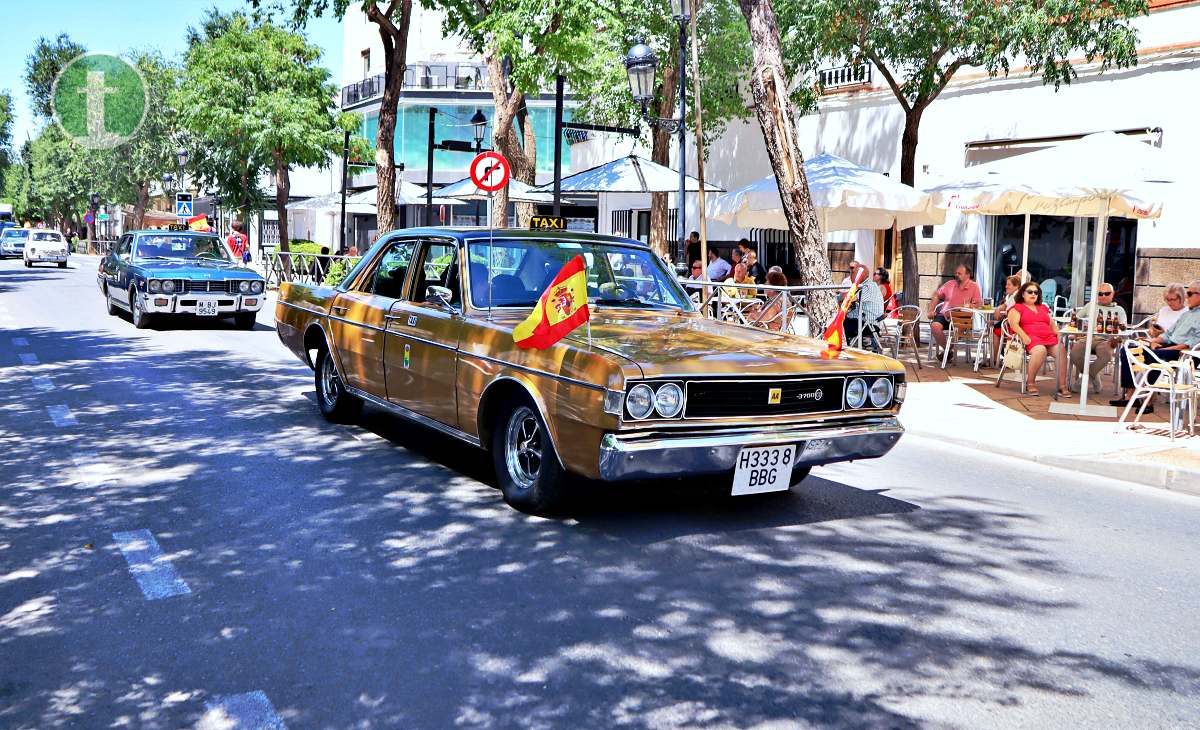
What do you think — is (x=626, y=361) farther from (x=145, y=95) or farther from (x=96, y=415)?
(x=145, y=95)

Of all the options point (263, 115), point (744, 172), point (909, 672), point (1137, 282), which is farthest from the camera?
point (263, 115)

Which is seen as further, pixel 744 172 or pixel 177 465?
pixel 744 172

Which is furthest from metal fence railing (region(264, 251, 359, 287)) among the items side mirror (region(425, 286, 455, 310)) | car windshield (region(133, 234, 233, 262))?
side mirror (region(425, 286, 455, 310))

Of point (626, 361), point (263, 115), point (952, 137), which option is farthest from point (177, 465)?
point (263, 115)

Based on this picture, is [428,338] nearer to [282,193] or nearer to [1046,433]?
[1046,433]

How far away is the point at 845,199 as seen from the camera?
14852mm

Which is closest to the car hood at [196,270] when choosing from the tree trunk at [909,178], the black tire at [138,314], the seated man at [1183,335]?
the black tire at [138,314]

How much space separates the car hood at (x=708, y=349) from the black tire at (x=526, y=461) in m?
0.55

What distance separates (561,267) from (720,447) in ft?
6.99

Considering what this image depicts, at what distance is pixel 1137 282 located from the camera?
18.8m

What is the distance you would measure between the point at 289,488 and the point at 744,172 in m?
22.4

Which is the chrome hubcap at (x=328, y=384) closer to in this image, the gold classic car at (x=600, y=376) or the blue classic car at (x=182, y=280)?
the gold classic car at (x=600, y=376)

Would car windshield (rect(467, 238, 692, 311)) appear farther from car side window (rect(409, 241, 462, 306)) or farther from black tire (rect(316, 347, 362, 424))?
black tire (rect(316, 347, 362, 424))

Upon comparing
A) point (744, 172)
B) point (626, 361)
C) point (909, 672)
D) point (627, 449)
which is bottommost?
point (909, 672)
